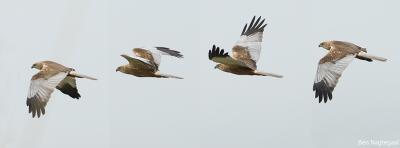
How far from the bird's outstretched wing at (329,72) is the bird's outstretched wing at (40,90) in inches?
264

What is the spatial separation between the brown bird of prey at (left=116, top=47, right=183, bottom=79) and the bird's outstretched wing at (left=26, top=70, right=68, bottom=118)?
1.92 metres

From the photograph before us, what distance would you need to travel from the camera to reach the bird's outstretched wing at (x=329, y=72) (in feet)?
94.9

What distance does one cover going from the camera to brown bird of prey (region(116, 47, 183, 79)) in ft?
97.7

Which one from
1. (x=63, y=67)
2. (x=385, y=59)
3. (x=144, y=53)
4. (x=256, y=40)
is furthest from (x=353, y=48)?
(x=63, y=67)

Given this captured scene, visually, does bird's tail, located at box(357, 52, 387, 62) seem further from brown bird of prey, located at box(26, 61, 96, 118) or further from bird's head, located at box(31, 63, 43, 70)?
bird's head, located at box(31, 63, 43, 70)

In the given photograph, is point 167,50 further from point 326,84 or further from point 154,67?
point 326,84

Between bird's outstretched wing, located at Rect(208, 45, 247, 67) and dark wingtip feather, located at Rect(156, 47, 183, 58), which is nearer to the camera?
bird's outstretched wing, located at Rect(208, 45, 247, 67)

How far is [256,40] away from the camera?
107 ft

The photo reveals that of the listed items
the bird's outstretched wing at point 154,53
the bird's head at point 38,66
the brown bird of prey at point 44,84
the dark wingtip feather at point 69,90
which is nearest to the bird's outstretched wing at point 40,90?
the brown bird of prey at point 44,84

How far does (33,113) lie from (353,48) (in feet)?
28.8

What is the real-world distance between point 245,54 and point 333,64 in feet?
9.95

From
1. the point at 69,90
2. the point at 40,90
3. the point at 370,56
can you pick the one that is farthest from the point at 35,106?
the point at 370,56

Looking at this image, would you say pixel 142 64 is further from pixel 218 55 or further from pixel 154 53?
pixel 218 55

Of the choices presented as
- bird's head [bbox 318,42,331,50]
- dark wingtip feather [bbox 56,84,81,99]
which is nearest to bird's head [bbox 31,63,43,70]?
dark wingtip feather [bbox 56,84,81,99]
